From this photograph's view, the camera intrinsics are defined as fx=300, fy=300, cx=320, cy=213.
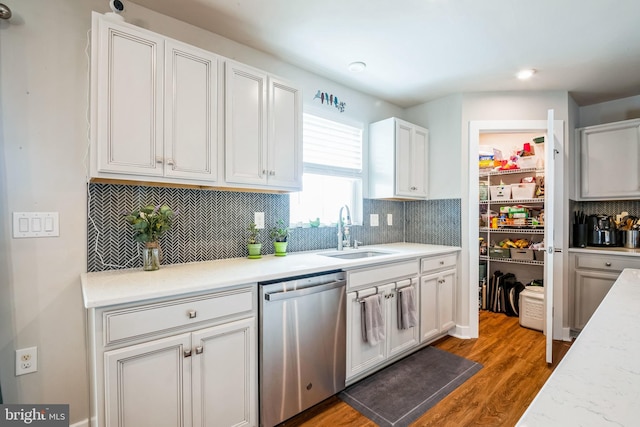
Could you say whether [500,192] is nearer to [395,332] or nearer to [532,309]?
[532,309]

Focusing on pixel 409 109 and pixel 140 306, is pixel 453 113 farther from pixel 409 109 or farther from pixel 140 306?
pixel 140 306

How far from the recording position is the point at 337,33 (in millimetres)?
2082

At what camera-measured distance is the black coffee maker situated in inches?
121

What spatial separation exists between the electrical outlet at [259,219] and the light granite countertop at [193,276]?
0.24 m

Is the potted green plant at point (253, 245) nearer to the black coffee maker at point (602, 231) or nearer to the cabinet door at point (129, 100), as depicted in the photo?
the cabinet door at point (129, 100)

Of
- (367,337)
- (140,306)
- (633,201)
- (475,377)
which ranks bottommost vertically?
(475,377)

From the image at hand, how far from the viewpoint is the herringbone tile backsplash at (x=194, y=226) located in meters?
1.72

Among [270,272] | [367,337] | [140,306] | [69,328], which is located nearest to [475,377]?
[367,337]

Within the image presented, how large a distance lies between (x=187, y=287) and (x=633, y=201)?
4375 millimetres

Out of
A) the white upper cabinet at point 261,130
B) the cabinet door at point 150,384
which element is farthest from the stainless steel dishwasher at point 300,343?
the white upper cabinet at point 261,130

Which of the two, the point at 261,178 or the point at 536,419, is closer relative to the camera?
the point at 536,419

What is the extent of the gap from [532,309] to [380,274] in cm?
220

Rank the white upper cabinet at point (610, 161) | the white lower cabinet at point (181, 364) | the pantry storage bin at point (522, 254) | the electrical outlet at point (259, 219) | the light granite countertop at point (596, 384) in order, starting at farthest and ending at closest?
the pantry storage bin at point (522, 254), the white upper cabinet at point (610, 161), the electrical outlet at point (259, 219), the white lower cabinet at point (181, 364), the light granite countertop at point (596, 384)

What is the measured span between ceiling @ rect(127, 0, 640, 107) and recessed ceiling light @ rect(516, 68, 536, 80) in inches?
2.0
